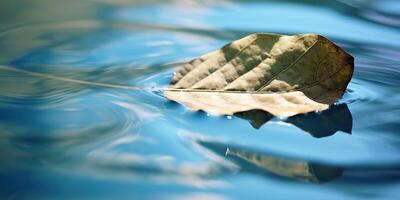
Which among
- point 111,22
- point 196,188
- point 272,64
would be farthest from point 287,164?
point 111,22

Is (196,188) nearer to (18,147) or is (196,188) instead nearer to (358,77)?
(18,147)

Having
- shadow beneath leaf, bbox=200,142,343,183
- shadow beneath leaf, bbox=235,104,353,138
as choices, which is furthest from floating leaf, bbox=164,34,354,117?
shadow beneath leaf, bbox=200,142,343,183

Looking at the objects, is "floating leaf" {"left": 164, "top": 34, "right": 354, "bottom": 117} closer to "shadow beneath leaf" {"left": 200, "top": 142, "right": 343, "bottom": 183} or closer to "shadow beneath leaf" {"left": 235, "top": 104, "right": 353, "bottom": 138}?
"shadow beneath leaf" {"left": 235, "top": 104, "right": 353, "bottom": 138}

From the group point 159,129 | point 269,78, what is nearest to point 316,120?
point 269,78

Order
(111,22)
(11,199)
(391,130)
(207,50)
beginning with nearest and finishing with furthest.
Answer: (11,199), (391,130), (207,50), (111,22)

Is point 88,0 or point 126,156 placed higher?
point 88,0

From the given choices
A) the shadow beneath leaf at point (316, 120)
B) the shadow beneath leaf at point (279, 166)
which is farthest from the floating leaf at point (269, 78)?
the shadow beneath leaf at point (279, 166)
